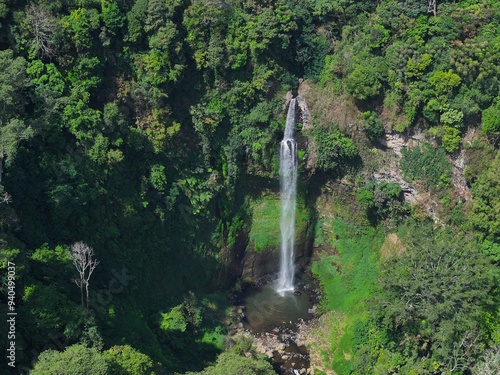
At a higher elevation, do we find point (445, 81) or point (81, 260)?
point (445, 81)

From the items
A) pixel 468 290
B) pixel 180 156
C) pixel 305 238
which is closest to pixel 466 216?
pixel 468 290

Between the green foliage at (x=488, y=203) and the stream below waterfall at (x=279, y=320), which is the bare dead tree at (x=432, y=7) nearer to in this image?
the green foliage at (x=488, y=203)

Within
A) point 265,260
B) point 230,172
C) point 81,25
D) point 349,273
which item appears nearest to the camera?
point 81,25

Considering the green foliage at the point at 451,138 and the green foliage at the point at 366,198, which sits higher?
the green foliage at the point at 451,138

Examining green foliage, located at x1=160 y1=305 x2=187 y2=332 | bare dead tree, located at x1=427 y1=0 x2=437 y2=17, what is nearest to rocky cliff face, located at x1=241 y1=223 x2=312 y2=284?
green foliage, located at x1=160 y1=305 x2=187 y2=332

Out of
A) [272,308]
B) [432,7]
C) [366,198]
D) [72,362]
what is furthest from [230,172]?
[72,362]

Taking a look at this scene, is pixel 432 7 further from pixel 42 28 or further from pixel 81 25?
pixel 42 28

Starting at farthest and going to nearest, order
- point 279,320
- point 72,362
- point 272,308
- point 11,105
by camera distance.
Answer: point 272,308
point 279,320
point 11,105
point 72,362

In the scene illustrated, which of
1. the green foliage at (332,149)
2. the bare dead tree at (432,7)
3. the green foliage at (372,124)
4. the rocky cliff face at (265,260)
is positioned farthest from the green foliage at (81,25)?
the bare dead tree at (432,7)
